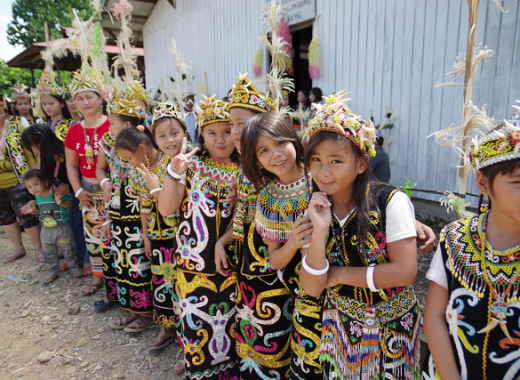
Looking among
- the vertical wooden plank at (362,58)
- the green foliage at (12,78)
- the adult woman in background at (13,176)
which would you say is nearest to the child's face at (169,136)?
the adult woman in background at (13,176)

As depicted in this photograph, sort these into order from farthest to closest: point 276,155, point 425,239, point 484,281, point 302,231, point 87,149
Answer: point 87,149, point 276,155, point 425,239, point 302,231, point 484,281

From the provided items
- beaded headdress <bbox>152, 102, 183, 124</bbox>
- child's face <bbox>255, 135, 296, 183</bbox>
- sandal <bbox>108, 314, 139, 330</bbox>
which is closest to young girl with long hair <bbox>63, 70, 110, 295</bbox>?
sandal <bbox>108, 314, 139, 330</bbox>

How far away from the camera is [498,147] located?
101cm

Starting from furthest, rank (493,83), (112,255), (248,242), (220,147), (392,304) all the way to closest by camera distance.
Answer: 1. (493,83)
2. (112,255)
3. (220,147)
4. (248,242)
5. (392,304)

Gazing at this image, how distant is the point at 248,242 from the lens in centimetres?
194

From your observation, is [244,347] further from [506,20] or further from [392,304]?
Answer: [506,20]

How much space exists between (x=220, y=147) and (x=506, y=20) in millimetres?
3370

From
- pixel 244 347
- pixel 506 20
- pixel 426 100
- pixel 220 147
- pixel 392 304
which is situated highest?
pixel 506 20

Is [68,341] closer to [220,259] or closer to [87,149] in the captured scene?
[87,149]

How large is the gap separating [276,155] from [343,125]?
1.35 feet

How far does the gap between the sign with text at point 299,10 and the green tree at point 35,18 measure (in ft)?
63.2

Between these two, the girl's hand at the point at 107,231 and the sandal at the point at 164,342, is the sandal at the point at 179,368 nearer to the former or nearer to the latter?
the sandal at the point at 164,342

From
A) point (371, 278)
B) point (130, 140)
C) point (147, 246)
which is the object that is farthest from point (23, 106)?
point (371, 278)

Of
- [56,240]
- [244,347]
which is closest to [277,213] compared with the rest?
[244,347]
